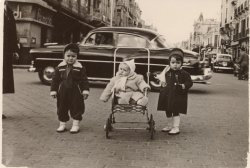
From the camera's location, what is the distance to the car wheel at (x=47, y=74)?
30.3 ft

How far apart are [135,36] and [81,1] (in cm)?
1653

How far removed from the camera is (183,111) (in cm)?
473

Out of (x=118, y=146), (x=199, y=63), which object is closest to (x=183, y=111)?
(x=118, y=146)

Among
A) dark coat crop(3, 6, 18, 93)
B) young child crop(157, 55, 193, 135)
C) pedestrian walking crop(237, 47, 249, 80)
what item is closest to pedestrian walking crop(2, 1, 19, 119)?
dark coat crop(3, 6, 18, 93)

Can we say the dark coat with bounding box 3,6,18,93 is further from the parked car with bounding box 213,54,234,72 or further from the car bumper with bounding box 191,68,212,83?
the parked car with bounding box 213,54,234,72

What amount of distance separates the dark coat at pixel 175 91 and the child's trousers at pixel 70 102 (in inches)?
34.4

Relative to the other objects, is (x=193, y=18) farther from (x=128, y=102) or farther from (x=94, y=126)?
(x=94, y=126)

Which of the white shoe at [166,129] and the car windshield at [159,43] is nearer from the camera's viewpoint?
the white shoe at [166,129]

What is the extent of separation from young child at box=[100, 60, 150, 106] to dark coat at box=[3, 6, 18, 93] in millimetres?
1288

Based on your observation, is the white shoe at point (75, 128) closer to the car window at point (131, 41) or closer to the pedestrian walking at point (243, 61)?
the car window at point (131, 41)

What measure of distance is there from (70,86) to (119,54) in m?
4.01

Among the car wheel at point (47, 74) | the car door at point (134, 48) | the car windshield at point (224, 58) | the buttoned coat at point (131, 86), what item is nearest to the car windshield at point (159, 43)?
the car door at point (134, 48)

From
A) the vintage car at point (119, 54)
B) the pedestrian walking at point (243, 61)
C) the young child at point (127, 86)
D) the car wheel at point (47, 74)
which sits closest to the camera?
the young child at point (127, 86)

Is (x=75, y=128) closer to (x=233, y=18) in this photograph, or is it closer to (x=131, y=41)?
(x=131, y=41)
